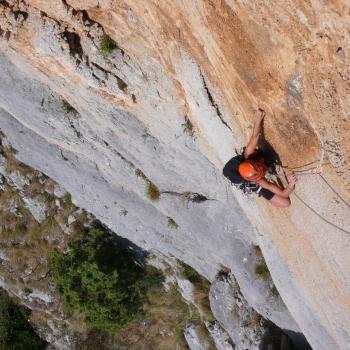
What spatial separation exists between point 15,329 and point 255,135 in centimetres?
1413

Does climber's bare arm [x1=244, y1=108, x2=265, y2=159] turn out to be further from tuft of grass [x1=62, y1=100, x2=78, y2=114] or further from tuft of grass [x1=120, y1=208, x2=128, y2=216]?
tuft of grass [x1=120, y1=208, x2=128, y2=216]

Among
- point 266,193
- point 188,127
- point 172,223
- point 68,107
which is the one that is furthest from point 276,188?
point 172,223

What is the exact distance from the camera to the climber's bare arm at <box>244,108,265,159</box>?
5.46 meters

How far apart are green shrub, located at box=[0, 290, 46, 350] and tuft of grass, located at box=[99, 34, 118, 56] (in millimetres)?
12355

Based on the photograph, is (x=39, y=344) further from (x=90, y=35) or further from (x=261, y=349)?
(x=90, y=35)

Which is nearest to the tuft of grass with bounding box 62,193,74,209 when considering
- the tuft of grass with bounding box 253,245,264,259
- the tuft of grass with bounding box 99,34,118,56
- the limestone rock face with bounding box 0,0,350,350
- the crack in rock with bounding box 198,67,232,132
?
the limestone rock face with bounding box 0,0,350,350

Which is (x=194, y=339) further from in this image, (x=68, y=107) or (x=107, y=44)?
(x=107, y=44)

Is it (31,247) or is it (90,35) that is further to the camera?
(31,247)

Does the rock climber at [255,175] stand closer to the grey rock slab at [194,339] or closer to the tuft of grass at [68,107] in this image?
the tuft of grass at [68,107]

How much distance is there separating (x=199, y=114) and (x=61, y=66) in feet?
8.54

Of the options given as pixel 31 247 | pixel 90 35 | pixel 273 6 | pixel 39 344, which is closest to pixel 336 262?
pixel 273 6

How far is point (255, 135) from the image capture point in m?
5.78

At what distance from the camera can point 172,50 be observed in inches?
247

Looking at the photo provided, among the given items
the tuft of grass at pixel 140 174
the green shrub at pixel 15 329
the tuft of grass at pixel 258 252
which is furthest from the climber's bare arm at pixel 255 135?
the green shrub at pixel 15 329
